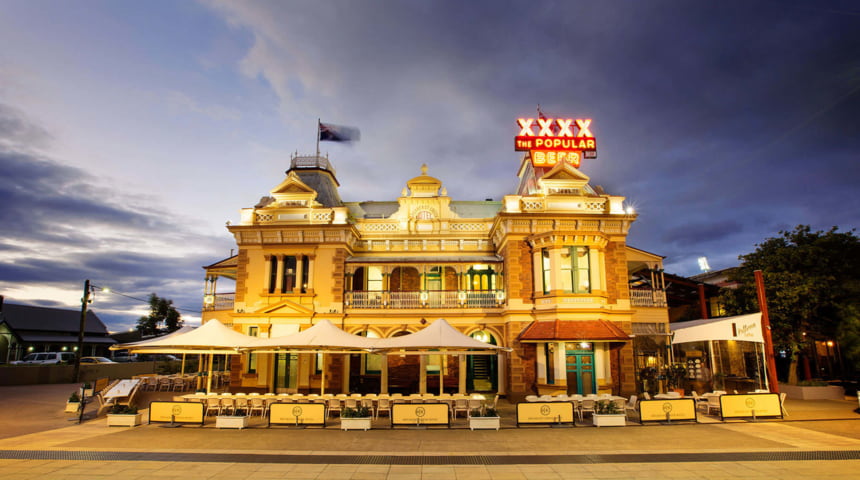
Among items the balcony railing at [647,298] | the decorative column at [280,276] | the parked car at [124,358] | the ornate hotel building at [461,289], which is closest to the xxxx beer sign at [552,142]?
the ornate hotel building at [461,289]

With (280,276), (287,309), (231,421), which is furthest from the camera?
(280,276)

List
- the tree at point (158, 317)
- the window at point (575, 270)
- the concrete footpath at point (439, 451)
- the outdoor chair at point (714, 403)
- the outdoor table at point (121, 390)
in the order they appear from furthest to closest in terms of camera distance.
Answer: the tree at point (158, 317) < the window at point (575, 270) < the outdoor table at point (121, 390) < the outdoor chair at point (714, 403) < the concrete footpath at point (439, 451)

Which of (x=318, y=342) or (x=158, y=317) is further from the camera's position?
(x=158, y=317)

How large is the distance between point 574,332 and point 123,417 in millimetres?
16954

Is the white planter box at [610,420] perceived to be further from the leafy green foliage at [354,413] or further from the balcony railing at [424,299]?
the balcony railing at [424,299]

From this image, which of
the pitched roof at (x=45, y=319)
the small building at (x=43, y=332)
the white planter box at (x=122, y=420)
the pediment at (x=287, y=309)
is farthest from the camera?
the pitched roof at (x=45, y=319)

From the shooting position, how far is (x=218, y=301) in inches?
1017

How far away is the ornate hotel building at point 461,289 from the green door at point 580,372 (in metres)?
0.04

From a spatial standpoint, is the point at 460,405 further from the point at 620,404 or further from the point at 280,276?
the point at 280,276

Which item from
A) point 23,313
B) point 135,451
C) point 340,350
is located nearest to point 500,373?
point 340,350

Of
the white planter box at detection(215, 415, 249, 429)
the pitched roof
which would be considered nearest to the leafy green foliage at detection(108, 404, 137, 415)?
the white planter box at detection(215, 415, 249, 429)

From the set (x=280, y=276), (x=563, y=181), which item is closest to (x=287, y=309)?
(x=280, y=276)

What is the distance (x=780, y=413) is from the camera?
635 inches

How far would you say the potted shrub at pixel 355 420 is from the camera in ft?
48.7
